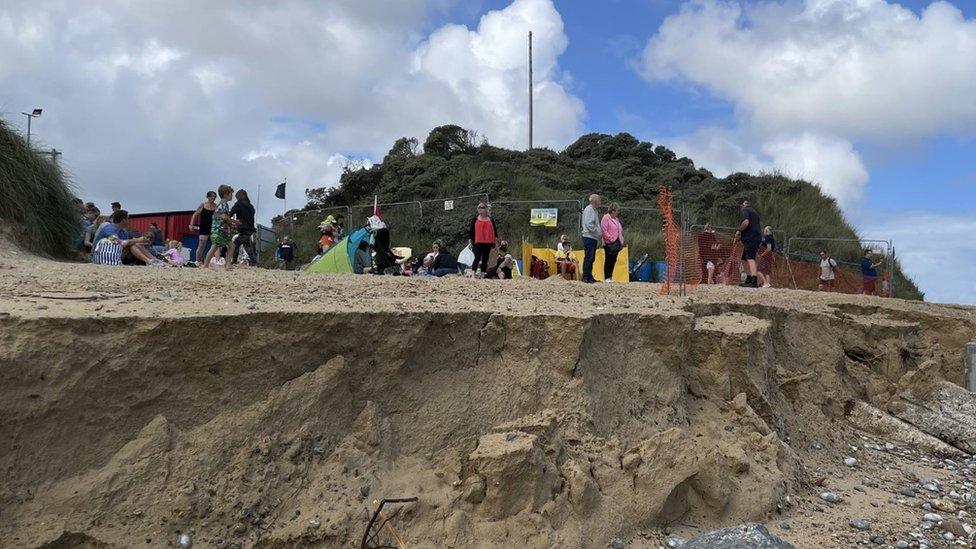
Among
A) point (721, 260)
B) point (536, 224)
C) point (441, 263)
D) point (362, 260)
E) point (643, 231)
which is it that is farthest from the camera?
point (643, 231)

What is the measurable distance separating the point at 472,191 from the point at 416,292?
19.4 meters

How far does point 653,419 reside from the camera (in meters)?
5.31

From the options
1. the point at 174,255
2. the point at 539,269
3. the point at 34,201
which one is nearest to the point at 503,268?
the point at 539,269

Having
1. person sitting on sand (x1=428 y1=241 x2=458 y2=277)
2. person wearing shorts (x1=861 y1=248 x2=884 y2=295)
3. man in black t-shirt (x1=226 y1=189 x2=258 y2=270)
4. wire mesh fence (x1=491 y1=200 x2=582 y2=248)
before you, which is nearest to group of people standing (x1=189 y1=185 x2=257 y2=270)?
man in black t-shirt (x1=226 y1=189 x2=258 y2=270)

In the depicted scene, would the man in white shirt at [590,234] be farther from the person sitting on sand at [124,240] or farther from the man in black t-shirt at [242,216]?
the person sitting on sand at [124,240]

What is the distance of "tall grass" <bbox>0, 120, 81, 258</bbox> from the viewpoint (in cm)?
931

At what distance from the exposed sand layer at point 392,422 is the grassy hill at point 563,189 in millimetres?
14118

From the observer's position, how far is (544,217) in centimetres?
2000

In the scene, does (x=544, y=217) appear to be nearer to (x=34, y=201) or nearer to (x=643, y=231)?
(x=643, y=231)

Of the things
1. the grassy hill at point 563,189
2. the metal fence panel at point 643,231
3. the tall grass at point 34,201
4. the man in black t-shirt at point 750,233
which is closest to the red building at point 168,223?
the tall grass at point 34,201

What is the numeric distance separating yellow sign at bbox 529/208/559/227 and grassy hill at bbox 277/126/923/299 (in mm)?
415

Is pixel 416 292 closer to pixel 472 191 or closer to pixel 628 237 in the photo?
pixel 628 237

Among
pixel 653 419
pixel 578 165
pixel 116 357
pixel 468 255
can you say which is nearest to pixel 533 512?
pixel 653 419

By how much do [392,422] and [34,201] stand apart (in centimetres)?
791
